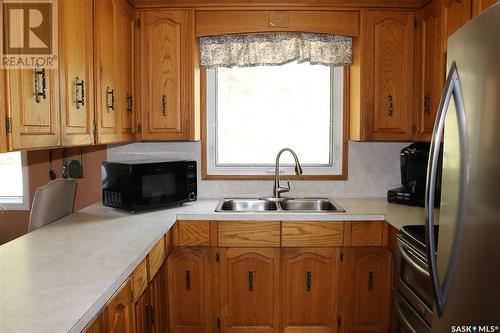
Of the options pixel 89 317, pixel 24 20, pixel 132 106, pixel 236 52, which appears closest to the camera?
pixel 89 317

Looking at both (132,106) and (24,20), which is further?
(132,106)

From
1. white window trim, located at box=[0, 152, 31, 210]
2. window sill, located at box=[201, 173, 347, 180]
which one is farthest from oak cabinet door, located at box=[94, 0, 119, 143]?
white window trim, located at box=[0, 152, 31, 210]

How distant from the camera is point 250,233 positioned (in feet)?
8.13

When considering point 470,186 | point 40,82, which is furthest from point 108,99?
point 470,186

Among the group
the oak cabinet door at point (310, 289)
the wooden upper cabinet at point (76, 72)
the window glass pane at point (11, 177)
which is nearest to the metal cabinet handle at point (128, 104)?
the wooden upper cabinet at point (76, 72)

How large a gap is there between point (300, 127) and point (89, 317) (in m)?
2.17

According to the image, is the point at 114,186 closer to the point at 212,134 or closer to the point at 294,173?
the point at 212,134

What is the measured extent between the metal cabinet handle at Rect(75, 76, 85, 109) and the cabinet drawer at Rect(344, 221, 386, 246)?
156 centimetres

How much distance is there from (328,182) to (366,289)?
0.78 meters

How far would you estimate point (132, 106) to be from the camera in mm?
2654

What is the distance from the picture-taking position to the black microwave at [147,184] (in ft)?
7.90

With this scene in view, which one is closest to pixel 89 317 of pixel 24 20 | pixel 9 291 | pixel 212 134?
pixel 9 291

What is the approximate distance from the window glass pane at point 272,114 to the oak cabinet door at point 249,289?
76cm

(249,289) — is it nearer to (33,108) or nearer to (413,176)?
(413,176)
